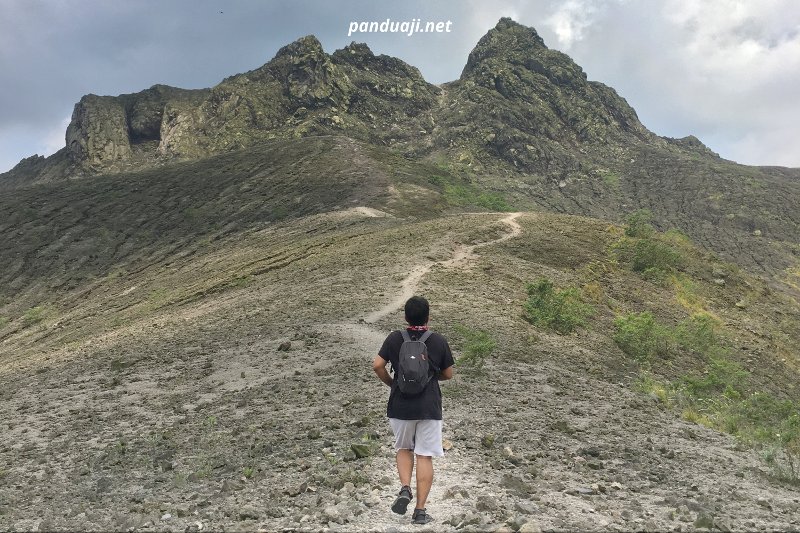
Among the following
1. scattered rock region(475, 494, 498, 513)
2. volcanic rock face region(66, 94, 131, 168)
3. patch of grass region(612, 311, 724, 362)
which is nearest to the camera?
scattered rock region(475, 494, 498, 513)

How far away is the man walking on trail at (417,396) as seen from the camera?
509 centimetres

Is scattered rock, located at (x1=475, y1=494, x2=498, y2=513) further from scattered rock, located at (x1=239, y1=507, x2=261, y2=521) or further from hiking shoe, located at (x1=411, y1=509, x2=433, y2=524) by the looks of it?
scattered rock, located at (x1=239, y1=507, x2=261, y2=521)

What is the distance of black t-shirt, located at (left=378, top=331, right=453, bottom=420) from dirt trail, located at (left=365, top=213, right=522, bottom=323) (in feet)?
36.5

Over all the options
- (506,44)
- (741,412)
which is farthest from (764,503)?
(506,44)

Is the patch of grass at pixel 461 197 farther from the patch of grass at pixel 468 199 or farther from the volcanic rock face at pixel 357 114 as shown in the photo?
the volcanic rock face at pixel 357 114

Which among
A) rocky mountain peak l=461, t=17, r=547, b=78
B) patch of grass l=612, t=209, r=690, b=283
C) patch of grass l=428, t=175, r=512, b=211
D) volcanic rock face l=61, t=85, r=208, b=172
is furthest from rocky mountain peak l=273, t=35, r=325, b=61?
patch of grass l=612, t=209, r=690, b=283

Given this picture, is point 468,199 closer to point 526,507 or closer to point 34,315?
point 34,315

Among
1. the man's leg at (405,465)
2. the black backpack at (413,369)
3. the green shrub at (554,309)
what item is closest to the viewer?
the black backpack at (413,369)

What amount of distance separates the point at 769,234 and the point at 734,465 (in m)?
77.9

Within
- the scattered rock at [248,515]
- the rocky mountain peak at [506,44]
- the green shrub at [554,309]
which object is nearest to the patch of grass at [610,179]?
the rocky mountain peak at [506,44]

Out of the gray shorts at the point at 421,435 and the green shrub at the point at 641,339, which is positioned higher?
the green shrub at the point at 641,339

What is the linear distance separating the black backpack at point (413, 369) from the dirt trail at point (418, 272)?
11301 millimetres

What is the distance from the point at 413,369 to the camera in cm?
504

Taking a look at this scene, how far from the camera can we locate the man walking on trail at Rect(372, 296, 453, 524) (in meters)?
5.09
